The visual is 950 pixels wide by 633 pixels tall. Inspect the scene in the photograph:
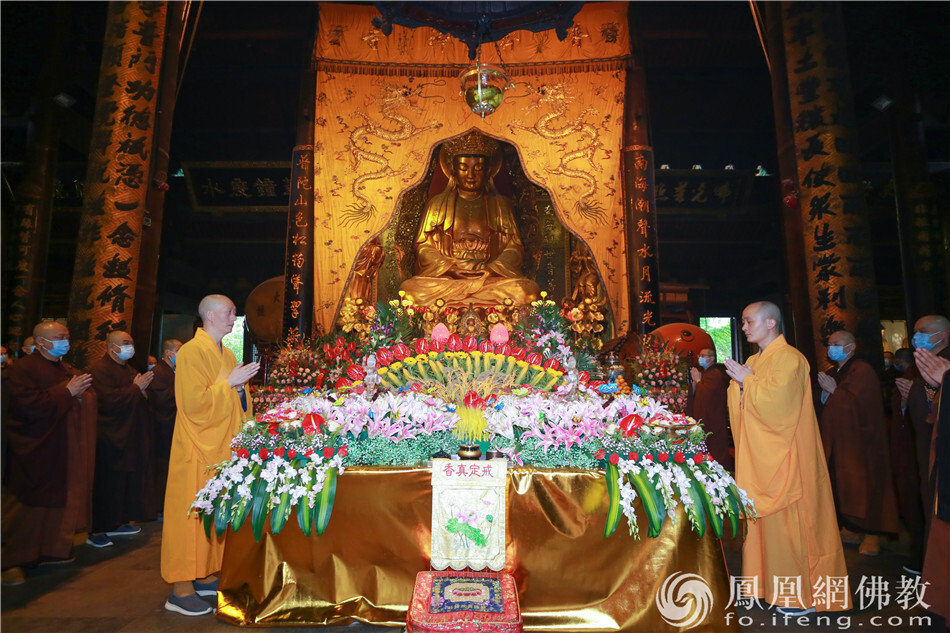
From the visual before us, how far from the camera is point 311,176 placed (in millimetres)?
7211

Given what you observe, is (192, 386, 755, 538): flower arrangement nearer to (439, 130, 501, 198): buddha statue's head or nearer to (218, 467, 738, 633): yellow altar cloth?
(218, 467, 738, 633): yellow altar cloth

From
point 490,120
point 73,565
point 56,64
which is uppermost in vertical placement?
point 56,64

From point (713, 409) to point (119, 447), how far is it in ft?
15.7

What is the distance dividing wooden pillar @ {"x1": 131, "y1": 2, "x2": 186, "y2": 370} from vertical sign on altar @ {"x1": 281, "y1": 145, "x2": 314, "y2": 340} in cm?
138

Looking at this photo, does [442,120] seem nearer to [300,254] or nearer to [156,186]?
[300,254]

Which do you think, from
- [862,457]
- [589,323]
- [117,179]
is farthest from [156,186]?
[862,457]

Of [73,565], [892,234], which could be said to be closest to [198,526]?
[73,565]

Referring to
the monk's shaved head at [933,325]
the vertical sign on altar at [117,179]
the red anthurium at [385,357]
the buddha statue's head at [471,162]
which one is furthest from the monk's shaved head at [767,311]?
the buddha statue's head at [471,162]

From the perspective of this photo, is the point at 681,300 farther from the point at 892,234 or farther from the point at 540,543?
the point at 540,543

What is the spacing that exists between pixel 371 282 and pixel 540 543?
220 inches

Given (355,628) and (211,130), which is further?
(211,130)

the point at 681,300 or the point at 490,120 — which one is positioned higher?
the point at 490,120

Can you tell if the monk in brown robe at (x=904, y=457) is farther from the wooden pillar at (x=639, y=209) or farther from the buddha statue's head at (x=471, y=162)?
the buddha statue's head at (x=471, y=162)

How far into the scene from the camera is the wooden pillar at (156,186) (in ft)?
19.6
